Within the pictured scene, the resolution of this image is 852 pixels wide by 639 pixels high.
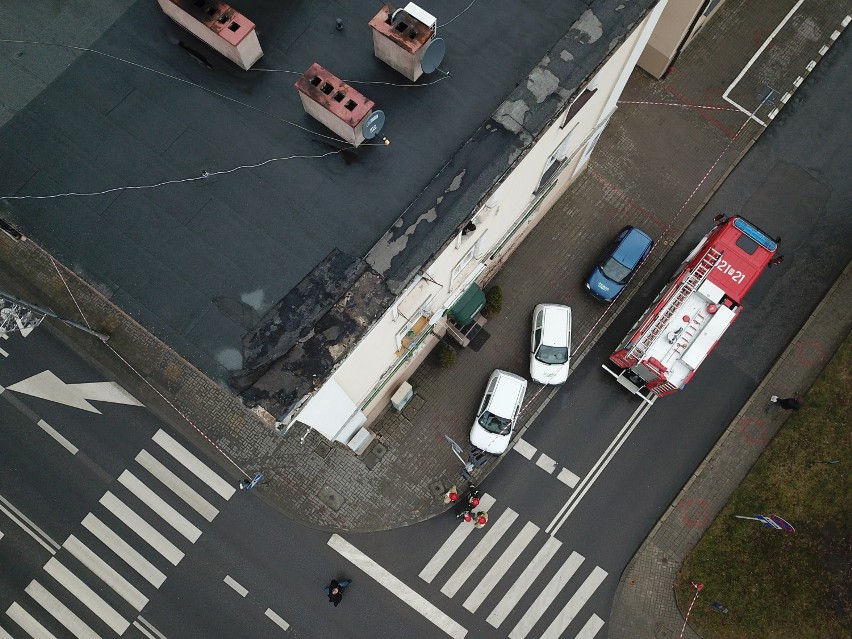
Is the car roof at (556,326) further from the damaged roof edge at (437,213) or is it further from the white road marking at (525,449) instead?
the damaged roof edge at (437,213)

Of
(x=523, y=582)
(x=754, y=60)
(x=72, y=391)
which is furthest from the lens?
Answer: (x=754, y=60)

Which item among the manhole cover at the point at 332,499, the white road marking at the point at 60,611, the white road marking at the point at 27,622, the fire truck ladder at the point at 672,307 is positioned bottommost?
the white road marking at the point at 27,622

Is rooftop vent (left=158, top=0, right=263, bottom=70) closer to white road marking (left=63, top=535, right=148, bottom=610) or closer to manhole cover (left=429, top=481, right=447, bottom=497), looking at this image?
manhole cover (left=429, top=481, right=447, bottom=497)

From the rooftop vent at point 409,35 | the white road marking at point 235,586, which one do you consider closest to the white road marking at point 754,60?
the rooftop vent at point 409,35

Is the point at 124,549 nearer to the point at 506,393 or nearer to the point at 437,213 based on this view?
the point at 506,393

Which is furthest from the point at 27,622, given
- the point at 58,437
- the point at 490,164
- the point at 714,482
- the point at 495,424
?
the point at 714,482

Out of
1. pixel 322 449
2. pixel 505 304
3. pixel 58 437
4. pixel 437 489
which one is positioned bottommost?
pixel 58 437

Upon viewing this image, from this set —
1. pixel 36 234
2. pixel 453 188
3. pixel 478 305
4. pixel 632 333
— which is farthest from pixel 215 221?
pixel 632 333
